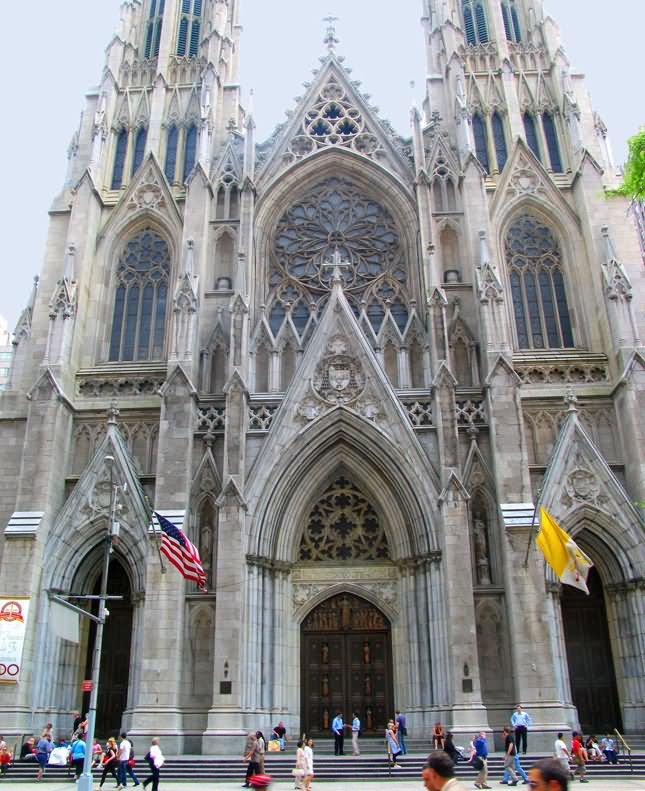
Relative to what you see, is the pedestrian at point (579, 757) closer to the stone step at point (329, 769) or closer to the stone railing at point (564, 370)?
the stone step at point (329, 769)

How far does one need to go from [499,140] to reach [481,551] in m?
17.4

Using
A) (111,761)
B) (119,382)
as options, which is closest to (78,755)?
(111,761)

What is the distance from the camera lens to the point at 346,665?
2464cm

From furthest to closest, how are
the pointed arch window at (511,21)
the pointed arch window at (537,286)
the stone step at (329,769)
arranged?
the pointed arch window at (511,21) < the pointed arch window at (537,286) < the stone step at (329,769)

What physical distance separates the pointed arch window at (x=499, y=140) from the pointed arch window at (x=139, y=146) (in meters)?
14.6

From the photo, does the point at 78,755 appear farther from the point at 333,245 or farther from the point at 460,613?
the point at 333,245

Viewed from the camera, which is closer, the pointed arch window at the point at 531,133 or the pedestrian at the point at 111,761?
the pedestrian at the point at 111,761

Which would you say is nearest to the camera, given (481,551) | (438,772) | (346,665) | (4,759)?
(438,772)

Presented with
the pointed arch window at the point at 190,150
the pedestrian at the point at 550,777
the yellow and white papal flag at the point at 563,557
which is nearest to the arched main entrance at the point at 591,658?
the yellow and white papal flag at the point at 563,557

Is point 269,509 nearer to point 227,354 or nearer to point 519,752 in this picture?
point 227,354

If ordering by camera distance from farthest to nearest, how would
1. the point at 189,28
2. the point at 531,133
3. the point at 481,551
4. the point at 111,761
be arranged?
the point at 189,28 < the point at 531,133 < the point at 481,551 < the point at 111,761

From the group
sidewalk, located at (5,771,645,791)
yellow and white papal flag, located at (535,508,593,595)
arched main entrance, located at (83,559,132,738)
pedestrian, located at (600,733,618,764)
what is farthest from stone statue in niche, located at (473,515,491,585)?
arched main entrance, located at (83,559,132,738)

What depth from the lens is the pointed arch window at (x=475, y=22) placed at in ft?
115

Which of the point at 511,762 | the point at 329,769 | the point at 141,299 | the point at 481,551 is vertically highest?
the point at 141,299
